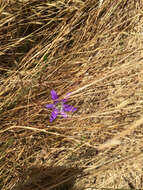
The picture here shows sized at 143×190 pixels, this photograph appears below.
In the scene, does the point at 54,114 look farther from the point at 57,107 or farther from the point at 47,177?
the point at 47,177

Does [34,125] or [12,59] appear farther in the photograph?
[12,59]

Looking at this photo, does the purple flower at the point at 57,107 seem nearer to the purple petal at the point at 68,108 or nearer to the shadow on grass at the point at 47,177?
the purple petal at the point at 68,108

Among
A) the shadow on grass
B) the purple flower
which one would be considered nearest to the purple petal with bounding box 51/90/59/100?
the purple flower

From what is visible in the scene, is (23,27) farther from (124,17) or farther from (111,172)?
(111,172)

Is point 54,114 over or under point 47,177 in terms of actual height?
over

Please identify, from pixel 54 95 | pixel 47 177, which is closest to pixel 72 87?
pixel 54 95

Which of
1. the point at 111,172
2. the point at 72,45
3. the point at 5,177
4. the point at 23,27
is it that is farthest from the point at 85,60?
the point at 5,177

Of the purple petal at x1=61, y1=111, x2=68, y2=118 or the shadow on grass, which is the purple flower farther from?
the shadow on grass
